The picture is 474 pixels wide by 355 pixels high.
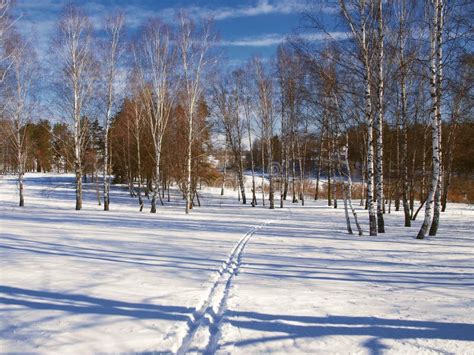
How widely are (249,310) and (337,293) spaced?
5.51ft

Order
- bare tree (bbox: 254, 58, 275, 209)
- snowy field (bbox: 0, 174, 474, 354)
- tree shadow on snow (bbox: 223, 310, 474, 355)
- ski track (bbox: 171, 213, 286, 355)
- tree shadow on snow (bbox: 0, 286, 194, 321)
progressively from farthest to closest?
1. bare tree (bbox: 254, 58, 275, 209)
2. tree shadow on snow (bbox: 0, 286, 194, 321)
3. tree shadow on snow (bbox: 223, 310, 474, 355)
4. snowy field (bbox: 0, 174, 474, 354)
5. ski track (bbox: 171, 213, 286, 355)

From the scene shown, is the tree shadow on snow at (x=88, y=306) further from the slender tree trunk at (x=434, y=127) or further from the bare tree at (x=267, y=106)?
the bare tree at (x=267, y=106)

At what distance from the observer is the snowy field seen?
364 centimetres

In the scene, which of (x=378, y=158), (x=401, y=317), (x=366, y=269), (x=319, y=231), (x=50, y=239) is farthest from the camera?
(x=319, y=231)

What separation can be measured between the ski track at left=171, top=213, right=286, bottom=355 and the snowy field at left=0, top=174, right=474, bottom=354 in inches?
0.6

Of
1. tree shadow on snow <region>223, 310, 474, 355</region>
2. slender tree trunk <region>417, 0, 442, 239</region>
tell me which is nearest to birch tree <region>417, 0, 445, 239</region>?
slender tree trunk <region>417, 0, 442, 239</region>

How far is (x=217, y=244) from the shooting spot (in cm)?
1005

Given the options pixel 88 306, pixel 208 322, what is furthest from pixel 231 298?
pixel 88 306

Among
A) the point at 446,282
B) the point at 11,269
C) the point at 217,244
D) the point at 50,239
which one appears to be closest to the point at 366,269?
the point at 446,282

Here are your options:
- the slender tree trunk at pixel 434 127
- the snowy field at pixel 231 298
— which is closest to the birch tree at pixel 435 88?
the slender tree trunk at pixel 434 127

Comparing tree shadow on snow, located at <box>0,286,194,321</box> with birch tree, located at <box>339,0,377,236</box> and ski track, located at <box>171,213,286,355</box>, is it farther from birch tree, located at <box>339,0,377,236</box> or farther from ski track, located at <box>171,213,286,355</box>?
birch tree, located at <box>339,0,377,236</box>

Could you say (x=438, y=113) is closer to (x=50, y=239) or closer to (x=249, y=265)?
(x=249, y=265)

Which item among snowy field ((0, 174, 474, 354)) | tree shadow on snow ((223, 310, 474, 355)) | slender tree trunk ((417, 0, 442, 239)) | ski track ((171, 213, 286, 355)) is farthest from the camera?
slender tree trunk ((417, 0, 442, 239))

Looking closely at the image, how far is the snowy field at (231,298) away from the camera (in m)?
3.64
